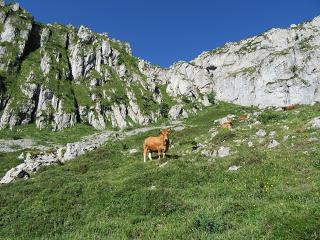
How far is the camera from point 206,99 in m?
192

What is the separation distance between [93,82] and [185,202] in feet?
497

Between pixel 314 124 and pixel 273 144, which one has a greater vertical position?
pixel 314 124

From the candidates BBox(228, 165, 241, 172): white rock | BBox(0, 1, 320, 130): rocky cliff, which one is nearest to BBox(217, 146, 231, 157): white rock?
BBox(228, 165, 241, 172): white rock

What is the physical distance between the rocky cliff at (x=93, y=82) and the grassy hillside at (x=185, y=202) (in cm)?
11017

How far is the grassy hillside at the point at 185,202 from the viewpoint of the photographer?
48.2 ft

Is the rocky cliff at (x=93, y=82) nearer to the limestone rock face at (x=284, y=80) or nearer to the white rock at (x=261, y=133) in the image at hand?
the limestone rock face at (x=284, y=80)

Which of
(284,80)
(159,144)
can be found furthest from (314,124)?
(284,80)

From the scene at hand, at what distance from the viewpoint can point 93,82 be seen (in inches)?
6604

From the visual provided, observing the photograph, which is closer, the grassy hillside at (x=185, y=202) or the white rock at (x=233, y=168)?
the grassy hillside at (x=185, y=202)

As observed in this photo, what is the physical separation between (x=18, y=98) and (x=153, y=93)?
59.3 metres

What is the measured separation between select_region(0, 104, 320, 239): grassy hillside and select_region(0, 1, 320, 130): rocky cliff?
110 m

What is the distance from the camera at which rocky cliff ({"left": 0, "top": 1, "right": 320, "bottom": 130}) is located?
143m

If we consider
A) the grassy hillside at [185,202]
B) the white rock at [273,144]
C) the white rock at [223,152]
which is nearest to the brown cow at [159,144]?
the grassy hillside at [185,202]

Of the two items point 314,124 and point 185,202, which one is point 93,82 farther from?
point 185,202
